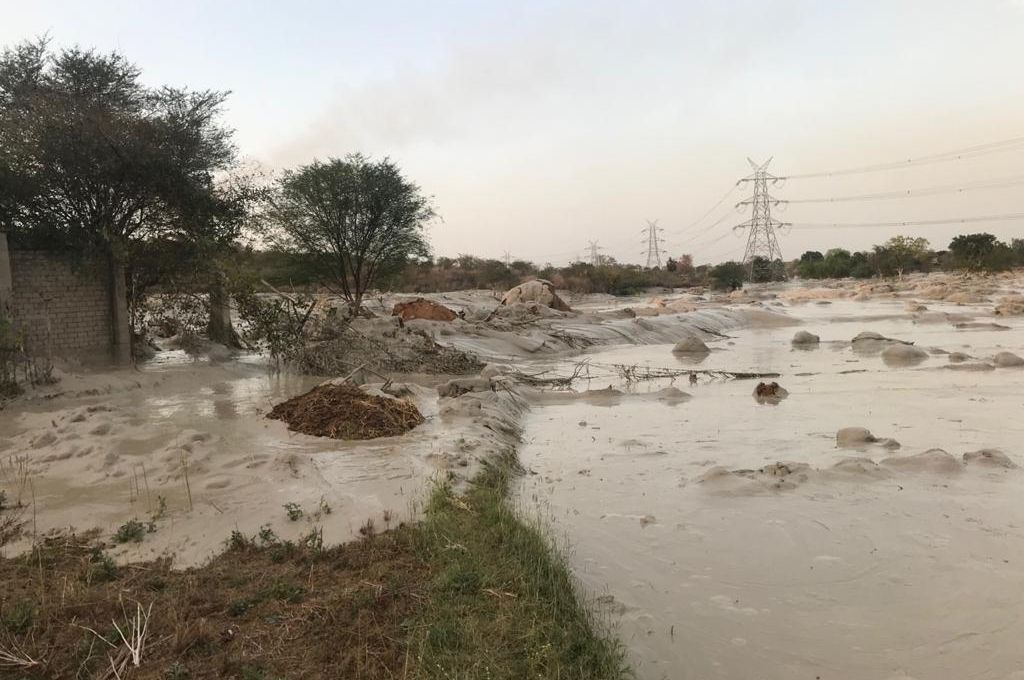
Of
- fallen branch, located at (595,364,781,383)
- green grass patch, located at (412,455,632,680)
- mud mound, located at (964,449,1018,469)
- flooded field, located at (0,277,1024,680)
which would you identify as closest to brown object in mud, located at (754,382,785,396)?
flooded field, located at (0,277,1024,680)

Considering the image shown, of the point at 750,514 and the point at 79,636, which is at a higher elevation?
the point at 79,636

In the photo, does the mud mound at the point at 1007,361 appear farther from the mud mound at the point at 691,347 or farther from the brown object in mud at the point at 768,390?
the mud mound at the point at 691,347

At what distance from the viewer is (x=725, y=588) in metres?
4.79

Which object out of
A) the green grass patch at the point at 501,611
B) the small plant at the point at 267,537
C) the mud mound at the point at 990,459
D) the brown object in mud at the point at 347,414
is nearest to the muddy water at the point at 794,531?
the mud mound at the point at 990,459

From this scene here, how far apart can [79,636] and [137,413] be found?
670cm

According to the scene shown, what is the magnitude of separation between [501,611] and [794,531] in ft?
10.5

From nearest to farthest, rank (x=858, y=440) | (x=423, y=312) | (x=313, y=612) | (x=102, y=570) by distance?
(x=313, y=612) → (x=102, y=570) → (x=858, y=440) → (x=423, y=312)

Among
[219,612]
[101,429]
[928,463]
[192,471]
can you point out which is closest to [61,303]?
[101,429]

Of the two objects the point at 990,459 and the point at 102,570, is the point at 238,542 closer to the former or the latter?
the point at 102,570

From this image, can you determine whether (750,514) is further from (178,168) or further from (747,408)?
(178,168)

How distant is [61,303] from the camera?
1221 centimetres

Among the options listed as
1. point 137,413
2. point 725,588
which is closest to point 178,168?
point 137,413

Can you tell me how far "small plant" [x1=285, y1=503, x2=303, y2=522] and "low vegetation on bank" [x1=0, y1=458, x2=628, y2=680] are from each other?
401 millimetres

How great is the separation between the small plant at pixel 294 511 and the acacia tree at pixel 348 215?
53.4 ft
